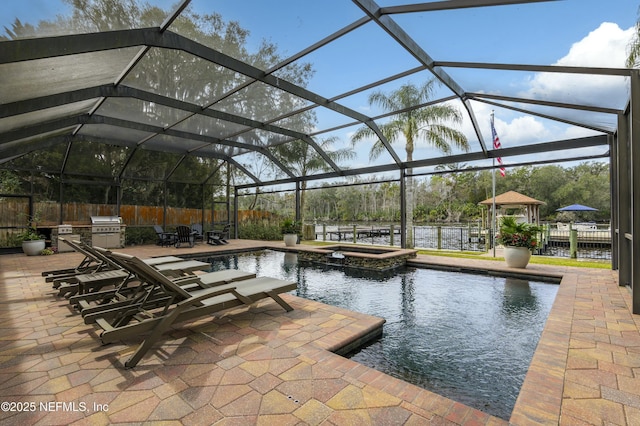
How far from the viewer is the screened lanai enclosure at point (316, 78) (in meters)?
3.49

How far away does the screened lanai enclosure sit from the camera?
3492 mm

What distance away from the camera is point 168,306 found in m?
2.87

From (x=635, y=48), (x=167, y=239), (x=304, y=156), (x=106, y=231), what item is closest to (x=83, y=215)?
(x=106, y=231)

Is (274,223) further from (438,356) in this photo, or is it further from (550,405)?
(550,405)

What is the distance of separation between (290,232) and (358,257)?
4.20 m

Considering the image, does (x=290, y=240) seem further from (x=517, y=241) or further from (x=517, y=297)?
(x=517, y=297)

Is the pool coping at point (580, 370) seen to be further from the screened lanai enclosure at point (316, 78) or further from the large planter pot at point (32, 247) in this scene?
the large planter pot at point (32, 247)

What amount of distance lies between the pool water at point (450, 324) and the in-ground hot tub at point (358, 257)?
1.42ft

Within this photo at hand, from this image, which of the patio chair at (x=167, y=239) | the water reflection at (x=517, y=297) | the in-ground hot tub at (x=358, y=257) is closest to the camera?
the water reflection at (x=517, y=297)

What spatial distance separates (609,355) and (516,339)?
82cm

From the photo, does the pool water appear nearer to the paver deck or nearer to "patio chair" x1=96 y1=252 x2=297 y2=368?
the paver deck

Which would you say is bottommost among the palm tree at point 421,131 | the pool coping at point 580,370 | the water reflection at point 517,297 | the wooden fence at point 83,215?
the water reflection at point 517,297

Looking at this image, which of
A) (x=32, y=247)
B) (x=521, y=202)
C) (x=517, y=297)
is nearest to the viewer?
(x=517, y=297)

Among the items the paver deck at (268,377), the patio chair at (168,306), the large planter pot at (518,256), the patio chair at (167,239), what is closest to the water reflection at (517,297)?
the large planter pot at (518,256)
